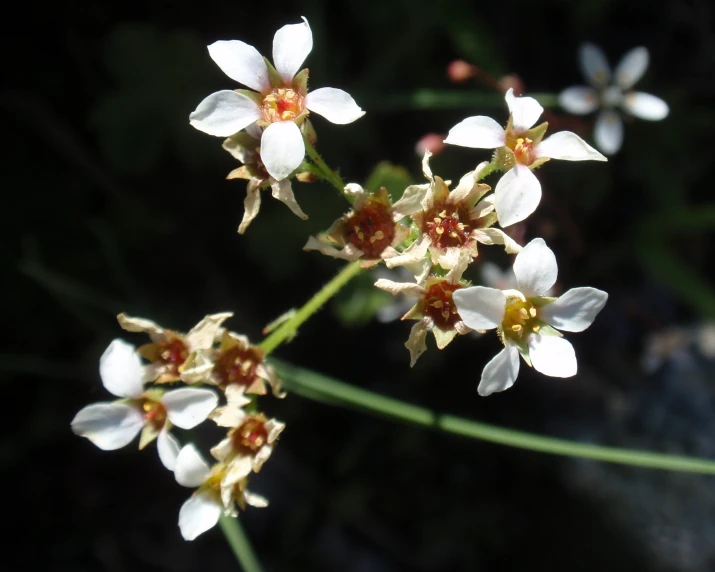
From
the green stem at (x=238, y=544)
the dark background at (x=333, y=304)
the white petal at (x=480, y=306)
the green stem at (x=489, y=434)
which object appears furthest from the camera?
the dark background at (x=333, y=304)

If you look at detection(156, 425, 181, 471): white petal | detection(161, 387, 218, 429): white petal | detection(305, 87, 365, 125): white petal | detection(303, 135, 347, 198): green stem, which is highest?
detection(305, 87, 365, 125): white petal

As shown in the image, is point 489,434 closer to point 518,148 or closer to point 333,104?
point 518,148

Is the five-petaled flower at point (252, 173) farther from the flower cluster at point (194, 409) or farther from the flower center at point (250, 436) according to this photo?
the flower center at point (250, 436)

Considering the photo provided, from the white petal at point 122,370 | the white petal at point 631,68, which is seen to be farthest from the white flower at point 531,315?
the white petal at point 631,68

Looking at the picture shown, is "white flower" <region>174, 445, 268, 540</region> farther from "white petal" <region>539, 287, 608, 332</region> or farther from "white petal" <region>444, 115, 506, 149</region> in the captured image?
"white petal" <region>444, 115, 506, 149</region>

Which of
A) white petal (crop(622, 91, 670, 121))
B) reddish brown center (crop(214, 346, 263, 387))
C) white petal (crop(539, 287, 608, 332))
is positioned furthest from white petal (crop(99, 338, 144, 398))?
white petal (crop(622, 91, 670, 121))

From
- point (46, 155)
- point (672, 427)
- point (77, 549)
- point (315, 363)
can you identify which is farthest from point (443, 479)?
point (46, 155)
